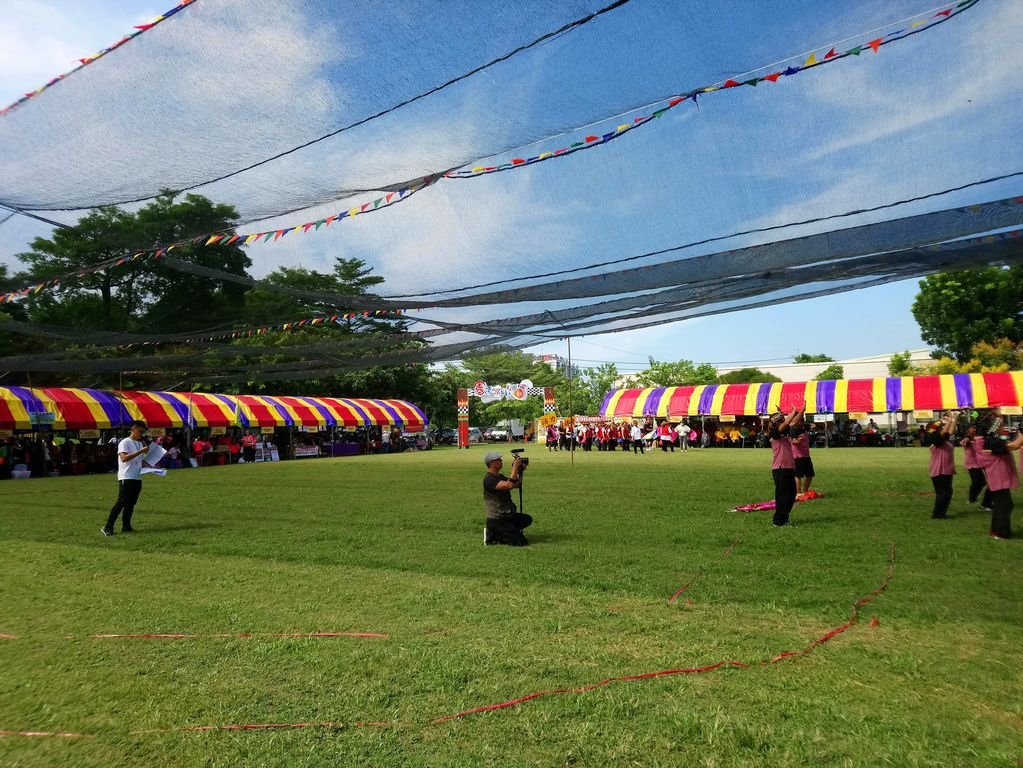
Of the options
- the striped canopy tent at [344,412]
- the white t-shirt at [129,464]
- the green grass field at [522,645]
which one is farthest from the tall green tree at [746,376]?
the white t-shirt at [129,464]

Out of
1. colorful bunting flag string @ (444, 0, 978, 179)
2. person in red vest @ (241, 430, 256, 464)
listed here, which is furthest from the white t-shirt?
person in red vest @ (241, 430, 256, 464)

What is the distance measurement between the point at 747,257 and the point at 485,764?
5749 mm

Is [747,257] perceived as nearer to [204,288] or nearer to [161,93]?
[161,93]

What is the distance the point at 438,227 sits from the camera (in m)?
7.47

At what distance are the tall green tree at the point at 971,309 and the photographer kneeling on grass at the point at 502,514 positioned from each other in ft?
132

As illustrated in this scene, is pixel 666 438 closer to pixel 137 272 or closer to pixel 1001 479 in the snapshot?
pixel 1001 479

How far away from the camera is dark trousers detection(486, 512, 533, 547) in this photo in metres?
8.70

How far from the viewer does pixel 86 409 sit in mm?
26703

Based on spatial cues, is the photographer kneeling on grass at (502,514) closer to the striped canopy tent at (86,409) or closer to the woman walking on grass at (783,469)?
the woman walking on grass at (783,469)

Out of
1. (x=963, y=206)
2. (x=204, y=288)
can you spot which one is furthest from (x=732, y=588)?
(x=204, y=288)

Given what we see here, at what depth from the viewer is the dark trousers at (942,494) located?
10352 millimetres

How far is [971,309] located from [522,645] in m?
46.1

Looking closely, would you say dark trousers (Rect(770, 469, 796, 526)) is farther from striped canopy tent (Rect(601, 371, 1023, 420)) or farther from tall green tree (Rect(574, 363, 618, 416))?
tall green tree (Rect(574, 363, 618, 416))

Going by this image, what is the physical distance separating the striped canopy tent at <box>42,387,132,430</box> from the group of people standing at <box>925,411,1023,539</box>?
26.8 meters
